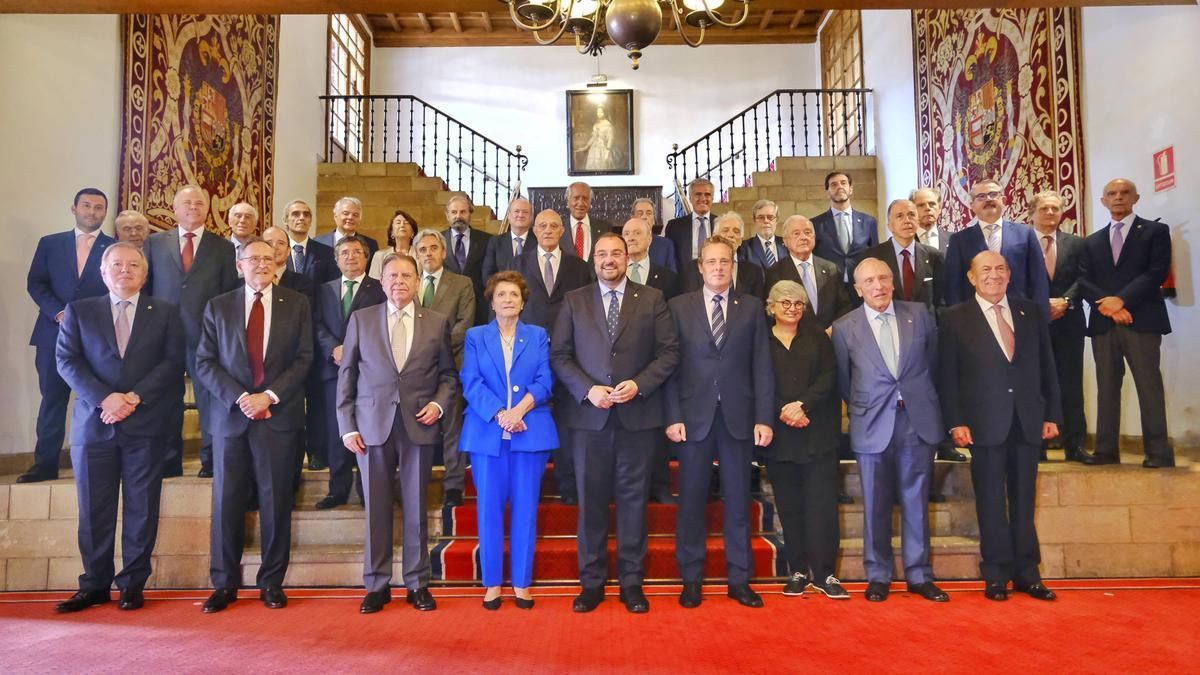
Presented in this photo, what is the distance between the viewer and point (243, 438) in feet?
11.8

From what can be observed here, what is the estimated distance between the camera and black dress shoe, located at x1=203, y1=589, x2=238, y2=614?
3451 mm

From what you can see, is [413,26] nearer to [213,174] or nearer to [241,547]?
[213,174]

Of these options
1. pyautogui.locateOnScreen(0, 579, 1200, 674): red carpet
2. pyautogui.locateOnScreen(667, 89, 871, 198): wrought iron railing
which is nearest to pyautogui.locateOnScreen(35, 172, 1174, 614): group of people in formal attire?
pyautogui.locateOnScreen(0, 579, 1200, 674): red carpet

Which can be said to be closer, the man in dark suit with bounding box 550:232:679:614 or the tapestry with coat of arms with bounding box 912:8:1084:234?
the man in dark suit with bounding box 550:232:679:614

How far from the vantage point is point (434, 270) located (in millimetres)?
4516

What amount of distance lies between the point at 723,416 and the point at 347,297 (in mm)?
2106

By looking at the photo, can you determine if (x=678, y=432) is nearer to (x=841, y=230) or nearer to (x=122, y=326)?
(x=841, y=230)

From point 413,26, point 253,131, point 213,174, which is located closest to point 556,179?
point 413,26

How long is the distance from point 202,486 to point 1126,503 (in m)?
4.66

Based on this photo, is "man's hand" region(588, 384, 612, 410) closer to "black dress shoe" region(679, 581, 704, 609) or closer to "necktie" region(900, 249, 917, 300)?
"black dress shoe" region(679, 581, 704, 609)

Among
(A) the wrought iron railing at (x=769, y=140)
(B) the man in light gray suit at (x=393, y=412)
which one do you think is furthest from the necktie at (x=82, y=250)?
(A) the wrought iron railing at (x=769, y=140)

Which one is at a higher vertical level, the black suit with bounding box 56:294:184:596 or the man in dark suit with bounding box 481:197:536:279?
the man in dark suit with bounding box 481:197:536:279

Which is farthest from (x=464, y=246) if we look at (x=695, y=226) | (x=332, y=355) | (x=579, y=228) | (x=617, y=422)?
(x=617, y=422)

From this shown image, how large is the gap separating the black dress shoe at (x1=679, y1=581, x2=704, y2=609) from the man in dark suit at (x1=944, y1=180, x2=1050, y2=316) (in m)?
2.14
